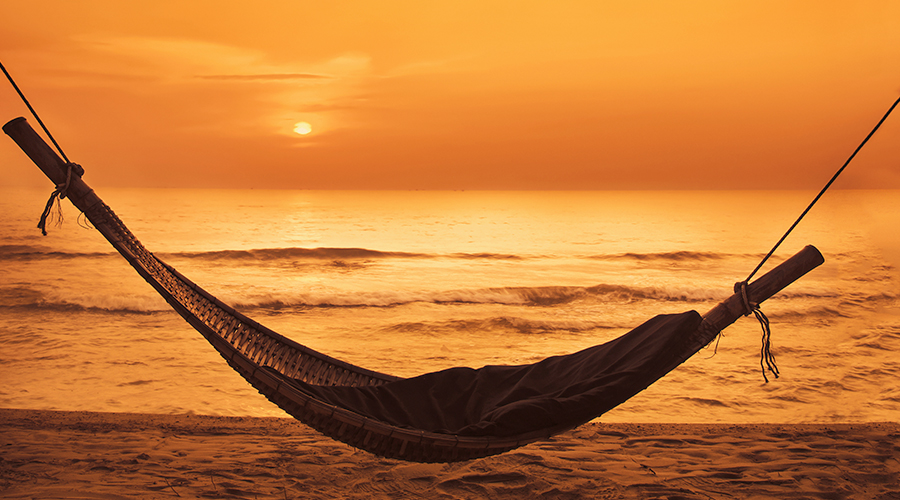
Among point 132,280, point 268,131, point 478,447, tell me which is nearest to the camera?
point 478,447

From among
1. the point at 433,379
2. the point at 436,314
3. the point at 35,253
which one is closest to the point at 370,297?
the point at 436,314

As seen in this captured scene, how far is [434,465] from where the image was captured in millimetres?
2766

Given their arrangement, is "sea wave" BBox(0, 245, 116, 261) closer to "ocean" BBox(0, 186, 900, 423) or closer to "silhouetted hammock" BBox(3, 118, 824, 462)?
"ocean" BBox(0, 186, 900, 423)

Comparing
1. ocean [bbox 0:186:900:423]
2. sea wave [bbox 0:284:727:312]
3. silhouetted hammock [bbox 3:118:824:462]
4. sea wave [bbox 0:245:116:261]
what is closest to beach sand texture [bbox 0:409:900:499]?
silhouetted hammock [bbox 3:118:824:462]

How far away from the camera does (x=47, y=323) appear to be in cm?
729

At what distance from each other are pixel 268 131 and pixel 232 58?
988 centimetres

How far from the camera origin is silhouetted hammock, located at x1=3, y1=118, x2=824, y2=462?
7.01 ft

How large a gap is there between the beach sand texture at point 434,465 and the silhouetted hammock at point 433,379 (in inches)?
14.8

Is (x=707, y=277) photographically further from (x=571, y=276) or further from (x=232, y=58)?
(x=232, y=58)

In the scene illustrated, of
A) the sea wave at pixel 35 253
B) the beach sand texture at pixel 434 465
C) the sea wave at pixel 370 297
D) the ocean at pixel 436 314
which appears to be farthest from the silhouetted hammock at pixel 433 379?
the sea wave at pixel 35 253

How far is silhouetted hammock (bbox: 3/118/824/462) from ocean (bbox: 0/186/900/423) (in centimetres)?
121

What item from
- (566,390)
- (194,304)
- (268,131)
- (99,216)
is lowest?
(566,390)

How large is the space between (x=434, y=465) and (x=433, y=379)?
17.1 inches

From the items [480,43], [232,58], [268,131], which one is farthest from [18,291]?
[268,131]
